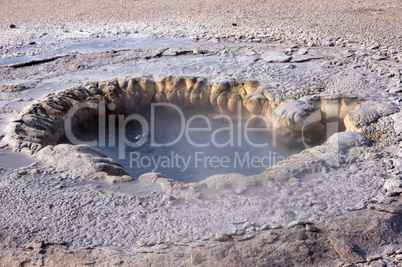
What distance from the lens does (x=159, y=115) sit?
378cm

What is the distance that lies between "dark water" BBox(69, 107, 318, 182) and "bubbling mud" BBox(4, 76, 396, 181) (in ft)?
0.14

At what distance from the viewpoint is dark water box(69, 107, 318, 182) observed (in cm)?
299

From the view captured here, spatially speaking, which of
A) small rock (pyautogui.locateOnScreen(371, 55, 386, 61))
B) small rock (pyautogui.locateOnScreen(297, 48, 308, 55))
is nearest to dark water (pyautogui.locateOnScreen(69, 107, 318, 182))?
small rock (pyautogui.locateOnScreen(297, 48, 308, 55))

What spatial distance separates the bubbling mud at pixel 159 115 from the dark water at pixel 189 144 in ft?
0.14

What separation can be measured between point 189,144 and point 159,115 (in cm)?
56

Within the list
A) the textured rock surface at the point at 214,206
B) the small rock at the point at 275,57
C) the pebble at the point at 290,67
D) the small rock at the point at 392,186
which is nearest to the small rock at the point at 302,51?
the small rock at the point at 275,57

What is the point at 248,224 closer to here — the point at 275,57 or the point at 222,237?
the point at 222,237

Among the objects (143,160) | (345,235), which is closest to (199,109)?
(143,160)

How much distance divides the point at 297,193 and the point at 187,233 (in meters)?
0.64

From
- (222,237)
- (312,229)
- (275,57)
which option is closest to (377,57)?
(275,57)

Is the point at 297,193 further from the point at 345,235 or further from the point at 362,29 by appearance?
the point at 362,29

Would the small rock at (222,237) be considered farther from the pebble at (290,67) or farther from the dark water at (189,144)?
the pebble at (290,67)

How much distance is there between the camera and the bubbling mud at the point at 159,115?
2598mm

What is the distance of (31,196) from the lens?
2.13m
